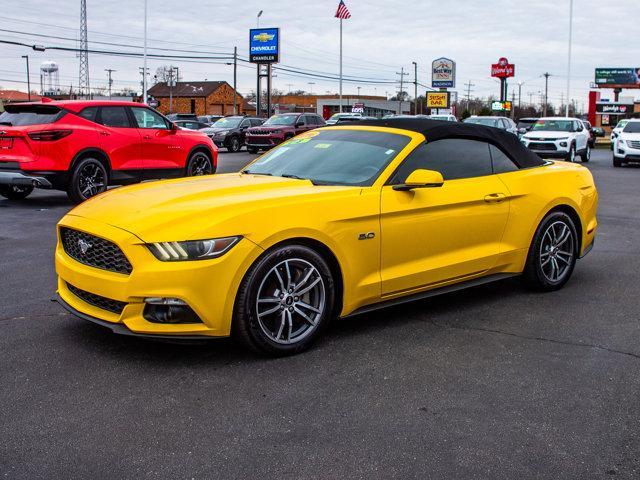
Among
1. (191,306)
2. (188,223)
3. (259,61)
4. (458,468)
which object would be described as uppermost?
(259,61)

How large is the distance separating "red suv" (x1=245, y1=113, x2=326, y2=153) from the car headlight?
2593cm

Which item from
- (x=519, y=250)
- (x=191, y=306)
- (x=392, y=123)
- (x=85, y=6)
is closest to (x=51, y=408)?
(x=191, y=306)

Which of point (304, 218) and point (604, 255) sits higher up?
point (304, 218)

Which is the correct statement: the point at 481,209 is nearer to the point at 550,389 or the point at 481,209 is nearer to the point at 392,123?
the point at 392,123

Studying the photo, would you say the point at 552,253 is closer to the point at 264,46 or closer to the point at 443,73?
Result: the point at 264,46

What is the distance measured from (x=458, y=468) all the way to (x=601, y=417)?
99 centimetres

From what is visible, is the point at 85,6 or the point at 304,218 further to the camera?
the point at 85,6

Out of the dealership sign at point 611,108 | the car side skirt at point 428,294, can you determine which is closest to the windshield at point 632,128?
the car side skirt at point 428,294

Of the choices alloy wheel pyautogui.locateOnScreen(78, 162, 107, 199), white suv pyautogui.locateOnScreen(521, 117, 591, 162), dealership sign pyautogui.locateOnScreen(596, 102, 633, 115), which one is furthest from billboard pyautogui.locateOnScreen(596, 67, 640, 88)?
alloy wheel pyautogui.locateOnScreen(78, 162, 107, 199)

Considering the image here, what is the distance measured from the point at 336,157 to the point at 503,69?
78.2 meters

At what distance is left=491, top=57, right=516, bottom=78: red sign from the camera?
257ft

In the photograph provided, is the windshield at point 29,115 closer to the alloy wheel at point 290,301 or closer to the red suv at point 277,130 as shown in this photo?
the alloy wheel at point 290,301

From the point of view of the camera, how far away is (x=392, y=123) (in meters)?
5.69

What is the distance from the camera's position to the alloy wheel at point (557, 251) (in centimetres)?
611
